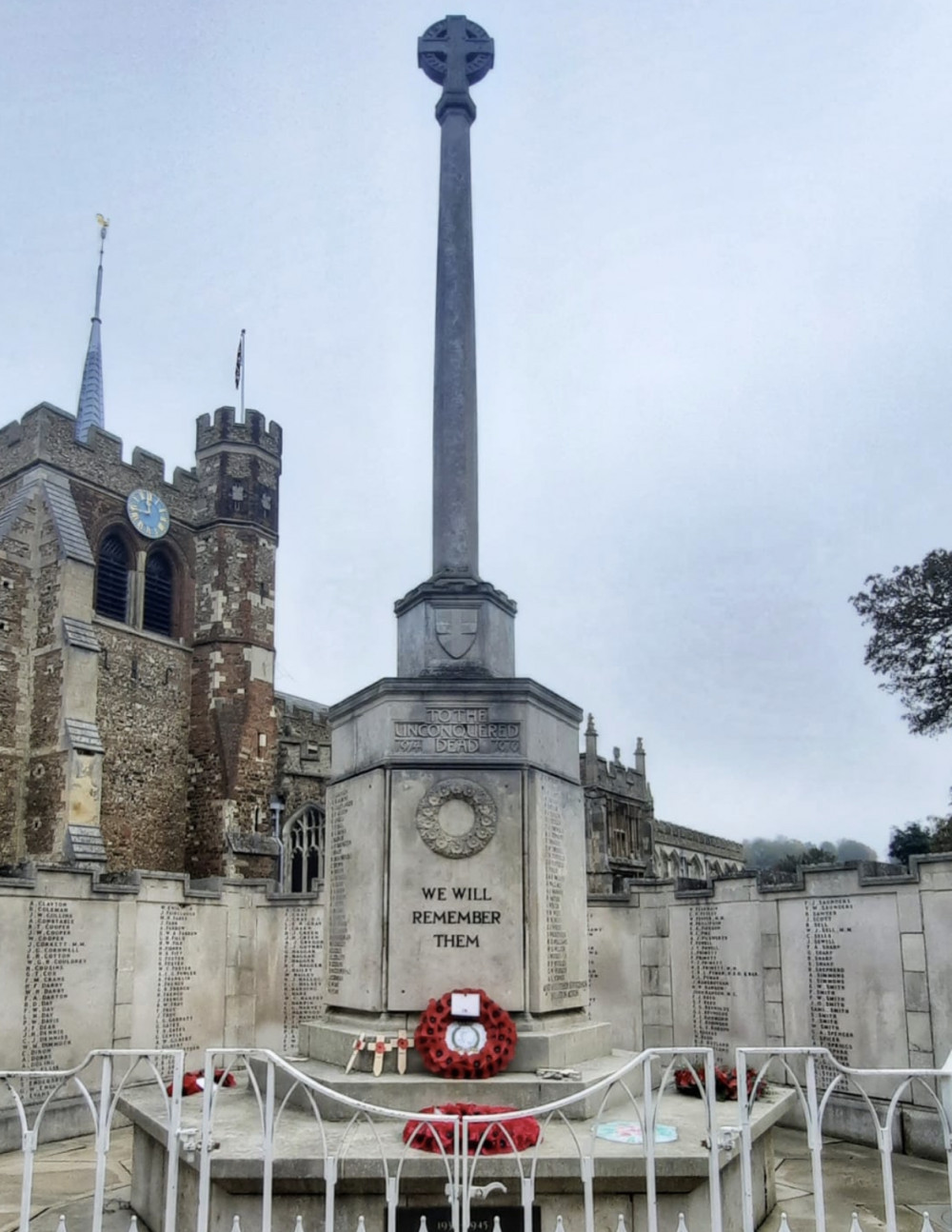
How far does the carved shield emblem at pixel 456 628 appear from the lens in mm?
7969

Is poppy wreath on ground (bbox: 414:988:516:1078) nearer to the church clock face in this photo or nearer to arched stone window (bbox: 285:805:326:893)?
arched stone window (bbox: 285:805:326:893)

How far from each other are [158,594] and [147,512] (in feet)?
7.86

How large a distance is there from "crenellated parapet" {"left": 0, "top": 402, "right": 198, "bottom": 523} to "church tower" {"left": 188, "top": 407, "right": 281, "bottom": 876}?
1.43m

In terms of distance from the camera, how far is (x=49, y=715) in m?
24.3

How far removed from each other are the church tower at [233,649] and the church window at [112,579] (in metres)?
2.20

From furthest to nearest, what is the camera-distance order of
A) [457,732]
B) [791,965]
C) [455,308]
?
[791,965]
[455,308]
[457,732]

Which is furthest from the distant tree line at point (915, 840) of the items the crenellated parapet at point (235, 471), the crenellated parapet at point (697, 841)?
the crenellated parapet at point (235, 471)

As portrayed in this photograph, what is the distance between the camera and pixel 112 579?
92.8 feet

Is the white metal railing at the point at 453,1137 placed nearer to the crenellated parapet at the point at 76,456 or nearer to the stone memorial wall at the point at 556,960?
the stone memorial wall at the point at 556,960

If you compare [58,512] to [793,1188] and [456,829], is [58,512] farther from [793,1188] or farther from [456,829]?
[793,1188]

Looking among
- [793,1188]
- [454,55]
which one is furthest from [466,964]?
[454,55]

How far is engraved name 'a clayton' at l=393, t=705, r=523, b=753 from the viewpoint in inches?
295

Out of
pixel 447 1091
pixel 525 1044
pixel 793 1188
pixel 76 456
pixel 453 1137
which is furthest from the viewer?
pixel 76 456

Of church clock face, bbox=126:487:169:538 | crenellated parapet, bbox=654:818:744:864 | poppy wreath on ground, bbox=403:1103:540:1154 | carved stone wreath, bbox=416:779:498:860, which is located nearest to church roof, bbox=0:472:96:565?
church clock face, bbox=126:487:169:538
